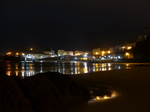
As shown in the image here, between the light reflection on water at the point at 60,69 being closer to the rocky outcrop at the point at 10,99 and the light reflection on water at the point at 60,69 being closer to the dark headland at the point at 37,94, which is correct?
the dark headland at the point at 37,94

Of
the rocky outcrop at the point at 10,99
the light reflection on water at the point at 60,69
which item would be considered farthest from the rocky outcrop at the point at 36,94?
the light reflection on water at the point at 60,69

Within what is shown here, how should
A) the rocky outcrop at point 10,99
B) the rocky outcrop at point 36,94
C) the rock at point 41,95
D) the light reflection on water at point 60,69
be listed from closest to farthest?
1. the rocky outcrop at point 10,99
2. the rocky outcrop at point 36,94
3. the rock at point 41,95
4. the light reflection on water at point 60,69

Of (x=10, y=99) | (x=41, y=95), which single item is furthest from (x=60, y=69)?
(x=10, y=99)

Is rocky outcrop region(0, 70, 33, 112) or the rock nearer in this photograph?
rocky outcrop region(0, 70, 33, 112)

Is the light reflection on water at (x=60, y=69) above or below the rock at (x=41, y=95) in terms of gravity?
below

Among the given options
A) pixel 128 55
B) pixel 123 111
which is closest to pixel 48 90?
pixel 123 111

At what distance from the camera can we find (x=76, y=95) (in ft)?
23.0

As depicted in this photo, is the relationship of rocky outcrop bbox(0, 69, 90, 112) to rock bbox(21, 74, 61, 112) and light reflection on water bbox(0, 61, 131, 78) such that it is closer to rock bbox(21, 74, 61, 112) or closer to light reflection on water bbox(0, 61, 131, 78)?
rock bbox(21, 74, 61, 112)

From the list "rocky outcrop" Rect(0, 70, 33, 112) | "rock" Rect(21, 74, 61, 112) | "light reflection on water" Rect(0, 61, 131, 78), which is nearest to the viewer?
"rocky outcrop" Rect(0, 70, 33, 112)

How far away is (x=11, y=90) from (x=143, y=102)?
472 cm

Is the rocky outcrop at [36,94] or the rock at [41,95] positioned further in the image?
the rock at [41,95]

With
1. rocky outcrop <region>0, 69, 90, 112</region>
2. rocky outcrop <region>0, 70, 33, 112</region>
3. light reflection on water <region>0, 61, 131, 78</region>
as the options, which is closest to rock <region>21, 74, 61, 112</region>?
rocky outcrop <region>0, 69, 90, 112</region>

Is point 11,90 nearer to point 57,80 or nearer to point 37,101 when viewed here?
point 37,101

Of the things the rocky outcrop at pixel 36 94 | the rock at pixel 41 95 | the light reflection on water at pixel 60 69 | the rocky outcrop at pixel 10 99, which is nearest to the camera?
the rocky outcrop at pixel 10 99
